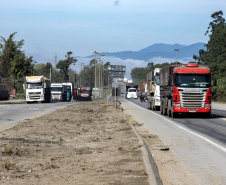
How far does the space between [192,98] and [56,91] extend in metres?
52.5

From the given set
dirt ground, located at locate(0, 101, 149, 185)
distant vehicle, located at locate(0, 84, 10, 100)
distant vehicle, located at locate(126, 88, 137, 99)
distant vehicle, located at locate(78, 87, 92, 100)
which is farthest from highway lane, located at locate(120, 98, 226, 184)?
distant vehicle, located at locate(126, 88, 137, 99)

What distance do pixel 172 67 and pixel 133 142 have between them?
52.9ft

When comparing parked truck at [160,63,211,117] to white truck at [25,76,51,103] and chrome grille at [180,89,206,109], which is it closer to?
chrome grille at [180,89,206,109]

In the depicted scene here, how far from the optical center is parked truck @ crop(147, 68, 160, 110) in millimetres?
39031

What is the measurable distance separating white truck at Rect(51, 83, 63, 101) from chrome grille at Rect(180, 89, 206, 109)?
170 ft

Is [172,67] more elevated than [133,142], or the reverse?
[172,67]

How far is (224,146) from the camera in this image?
47.9ft

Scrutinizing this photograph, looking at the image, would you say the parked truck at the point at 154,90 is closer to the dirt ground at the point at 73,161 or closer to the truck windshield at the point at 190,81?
the truck windshield at the point at 190,81

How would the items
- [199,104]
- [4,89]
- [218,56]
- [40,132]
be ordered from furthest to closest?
1. [218,56]
2. [4,89]
3. [199,104]
4. [40,132]

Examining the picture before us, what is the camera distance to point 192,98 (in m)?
28.5

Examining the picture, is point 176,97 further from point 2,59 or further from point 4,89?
point 2,59

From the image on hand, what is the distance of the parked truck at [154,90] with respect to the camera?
39.0 meters

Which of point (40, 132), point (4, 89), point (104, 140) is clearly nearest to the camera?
point (104, 140)

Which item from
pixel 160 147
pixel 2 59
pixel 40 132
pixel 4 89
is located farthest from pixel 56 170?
pixel 2 59
